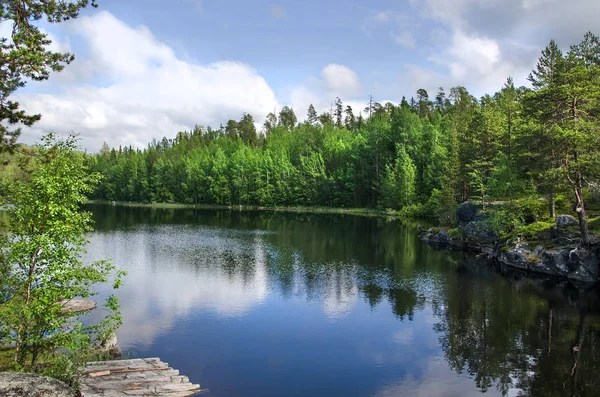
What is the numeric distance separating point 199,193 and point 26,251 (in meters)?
121

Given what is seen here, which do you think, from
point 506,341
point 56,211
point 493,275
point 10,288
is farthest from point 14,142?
point 493,275

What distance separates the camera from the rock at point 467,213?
53281mm

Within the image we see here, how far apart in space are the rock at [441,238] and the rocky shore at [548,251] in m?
3.89

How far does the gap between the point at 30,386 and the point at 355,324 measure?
18.1m

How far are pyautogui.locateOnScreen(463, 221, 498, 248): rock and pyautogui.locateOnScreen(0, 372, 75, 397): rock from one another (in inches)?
1780

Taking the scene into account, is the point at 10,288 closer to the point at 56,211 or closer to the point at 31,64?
the point at 56,211

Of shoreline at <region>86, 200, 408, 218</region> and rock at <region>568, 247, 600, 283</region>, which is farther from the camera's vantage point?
shoreline at <region>86, 200, 408, 218</region>

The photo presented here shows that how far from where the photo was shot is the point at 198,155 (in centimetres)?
14200

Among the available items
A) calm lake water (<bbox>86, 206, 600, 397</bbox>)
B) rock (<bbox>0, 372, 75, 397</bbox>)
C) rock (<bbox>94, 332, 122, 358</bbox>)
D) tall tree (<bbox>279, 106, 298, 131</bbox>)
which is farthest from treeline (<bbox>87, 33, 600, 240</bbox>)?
rock (<bbox>0, 372, 75, 397</bbox>)

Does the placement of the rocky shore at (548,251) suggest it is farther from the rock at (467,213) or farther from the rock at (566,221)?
the rock at (467,213)

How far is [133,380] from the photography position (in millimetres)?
16031

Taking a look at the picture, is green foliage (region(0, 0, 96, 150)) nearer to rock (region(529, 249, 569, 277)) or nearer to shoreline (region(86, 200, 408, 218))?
rock (region(529, 249, 569, 277))

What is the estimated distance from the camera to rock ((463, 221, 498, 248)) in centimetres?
A: 4879

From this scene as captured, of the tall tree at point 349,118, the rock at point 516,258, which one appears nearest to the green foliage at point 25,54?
the rock at point 516,258
